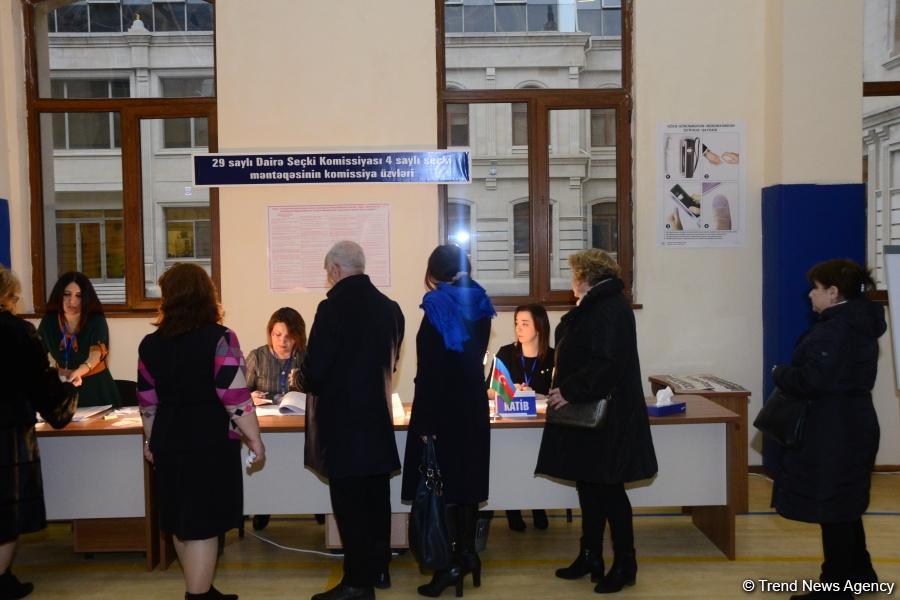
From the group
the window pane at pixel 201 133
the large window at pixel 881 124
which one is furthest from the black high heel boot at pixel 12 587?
the large window at pixel 881 124

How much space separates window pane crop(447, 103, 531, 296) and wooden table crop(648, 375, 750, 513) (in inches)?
51.1

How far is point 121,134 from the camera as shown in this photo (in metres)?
6.63

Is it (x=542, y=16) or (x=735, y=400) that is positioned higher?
(x=542, y=16)

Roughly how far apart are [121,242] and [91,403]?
1.83 meters

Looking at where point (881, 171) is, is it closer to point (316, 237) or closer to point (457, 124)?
point (457, 124)

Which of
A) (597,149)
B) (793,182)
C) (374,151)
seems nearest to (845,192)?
(793,182)

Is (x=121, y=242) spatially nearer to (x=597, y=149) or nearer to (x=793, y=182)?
(x=597, y=149)

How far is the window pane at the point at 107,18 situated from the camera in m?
6.66

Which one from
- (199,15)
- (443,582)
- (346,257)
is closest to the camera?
(346,257)

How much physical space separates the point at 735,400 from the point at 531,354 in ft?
4.80

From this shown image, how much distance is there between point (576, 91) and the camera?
6.57m

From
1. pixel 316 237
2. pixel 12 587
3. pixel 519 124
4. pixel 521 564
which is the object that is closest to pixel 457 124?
pixel 519 124

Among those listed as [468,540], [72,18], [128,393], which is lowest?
[468,540]

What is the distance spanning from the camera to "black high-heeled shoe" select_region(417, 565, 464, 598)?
4094 millimetres
